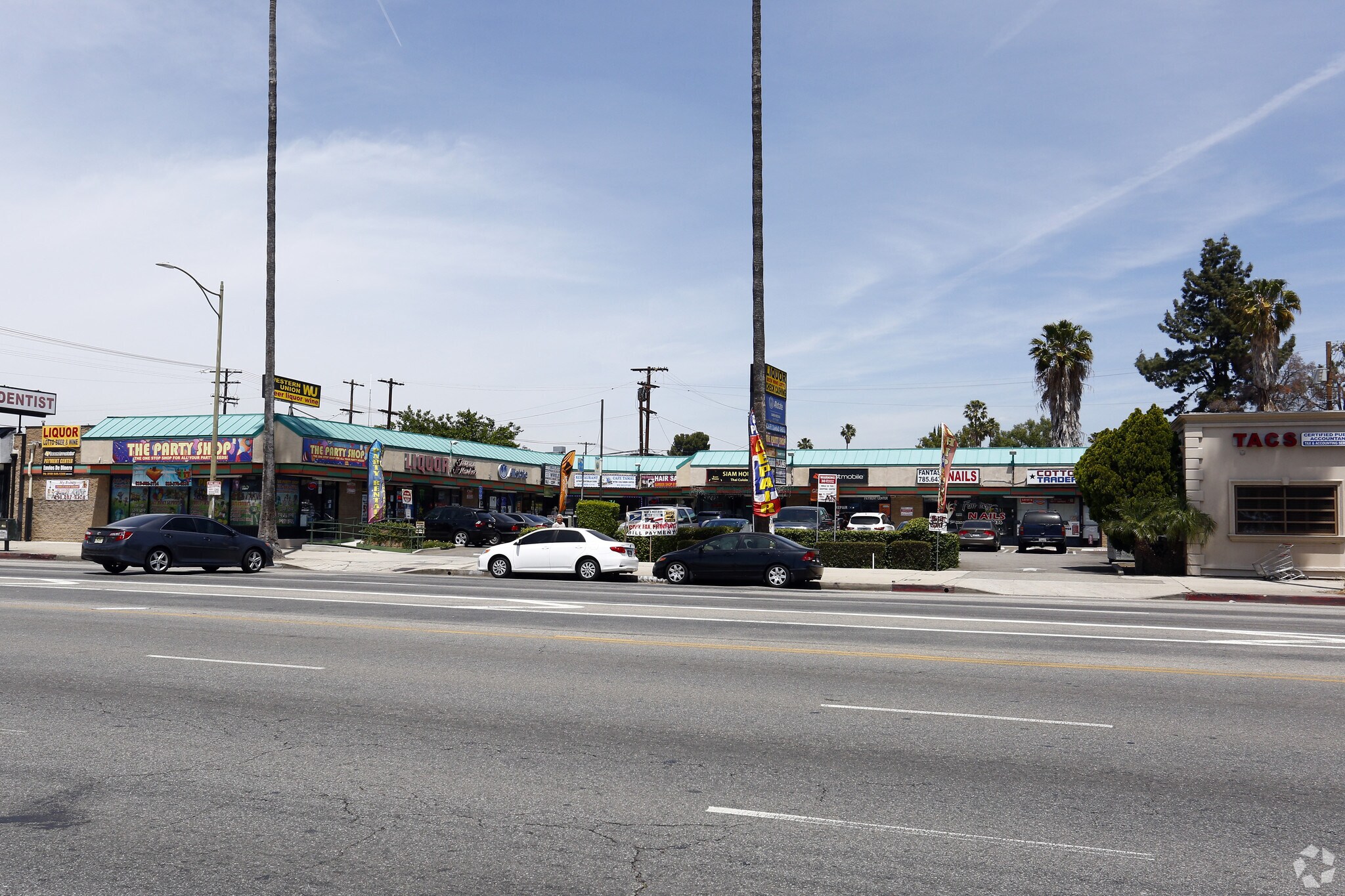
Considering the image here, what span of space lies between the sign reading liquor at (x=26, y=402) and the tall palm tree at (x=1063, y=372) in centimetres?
4763

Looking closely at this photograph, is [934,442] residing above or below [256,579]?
above

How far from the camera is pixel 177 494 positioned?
42.6 m

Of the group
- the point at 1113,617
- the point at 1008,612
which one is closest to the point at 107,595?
the point at 1008,612

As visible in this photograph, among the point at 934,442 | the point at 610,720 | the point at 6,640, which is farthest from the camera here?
the point at 934,442

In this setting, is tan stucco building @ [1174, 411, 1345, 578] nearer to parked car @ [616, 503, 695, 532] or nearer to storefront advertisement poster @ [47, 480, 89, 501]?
parked car @ [616, 503, 695, 532]

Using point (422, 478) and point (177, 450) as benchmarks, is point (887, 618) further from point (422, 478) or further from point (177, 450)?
point (422, 478)

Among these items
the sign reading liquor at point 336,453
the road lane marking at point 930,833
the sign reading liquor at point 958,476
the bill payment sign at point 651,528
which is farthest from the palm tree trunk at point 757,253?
the sign reading liquor at point 958,476

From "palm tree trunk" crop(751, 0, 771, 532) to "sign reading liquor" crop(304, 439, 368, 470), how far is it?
1981 cm

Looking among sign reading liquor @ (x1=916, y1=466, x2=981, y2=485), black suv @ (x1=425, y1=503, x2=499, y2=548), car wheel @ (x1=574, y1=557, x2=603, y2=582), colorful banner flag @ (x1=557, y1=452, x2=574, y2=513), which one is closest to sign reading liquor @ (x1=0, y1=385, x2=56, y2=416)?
black suv @ (x1=425, y1=503, x2=499, y2=548)

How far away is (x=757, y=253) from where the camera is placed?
1144 inches

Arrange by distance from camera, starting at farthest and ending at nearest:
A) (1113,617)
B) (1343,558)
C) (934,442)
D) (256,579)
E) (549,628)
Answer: (934,442)
(1343,558)
(256,579)
(1113,617)
(549,628)

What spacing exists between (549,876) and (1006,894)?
2.01 m

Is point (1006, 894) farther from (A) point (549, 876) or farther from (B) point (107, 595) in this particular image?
(B) point (107, 595)

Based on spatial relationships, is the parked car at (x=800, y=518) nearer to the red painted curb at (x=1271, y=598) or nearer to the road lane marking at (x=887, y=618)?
the red painted curb at (x=1271, y=598)
